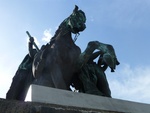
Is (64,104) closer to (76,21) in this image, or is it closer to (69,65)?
(69,65)

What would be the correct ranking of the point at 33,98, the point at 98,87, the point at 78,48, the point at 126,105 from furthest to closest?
the point at 78,48 → the point at 98,87 → the point at 126,105 → the point at 33,98

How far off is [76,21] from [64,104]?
8.96 ft

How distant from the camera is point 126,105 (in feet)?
12.2

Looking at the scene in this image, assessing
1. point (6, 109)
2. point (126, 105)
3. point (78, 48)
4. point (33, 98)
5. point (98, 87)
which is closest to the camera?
point (6, 109)

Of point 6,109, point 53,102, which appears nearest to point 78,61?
point 53,102

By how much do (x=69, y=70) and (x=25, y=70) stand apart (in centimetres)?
109

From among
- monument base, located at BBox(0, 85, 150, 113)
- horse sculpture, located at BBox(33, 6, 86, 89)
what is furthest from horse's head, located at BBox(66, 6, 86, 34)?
monument base, located at BBox(0, 85, 150, 113)

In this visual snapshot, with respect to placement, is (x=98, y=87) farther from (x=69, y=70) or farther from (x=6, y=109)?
(x=6, y=109)

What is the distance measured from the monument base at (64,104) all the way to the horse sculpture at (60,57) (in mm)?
1489

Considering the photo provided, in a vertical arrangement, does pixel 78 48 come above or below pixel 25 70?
above

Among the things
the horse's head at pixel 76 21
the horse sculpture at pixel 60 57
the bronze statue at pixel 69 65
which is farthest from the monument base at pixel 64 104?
the horse's head at pixel 76 21

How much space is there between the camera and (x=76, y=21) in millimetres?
5695

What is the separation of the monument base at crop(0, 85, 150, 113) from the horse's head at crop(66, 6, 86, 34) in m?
2.25

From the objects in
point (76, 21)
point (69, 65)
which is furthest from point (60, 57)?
point (76, 21)
